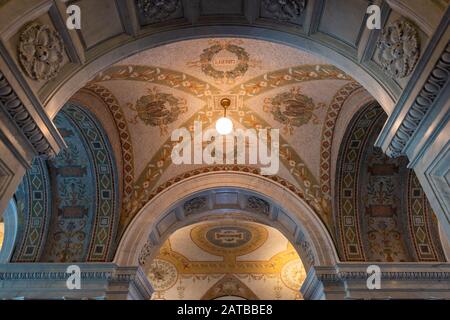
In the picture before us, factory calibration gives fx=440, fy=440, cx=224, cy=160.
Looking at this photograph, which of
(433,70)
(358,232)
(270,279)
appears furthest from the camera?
(270,279)

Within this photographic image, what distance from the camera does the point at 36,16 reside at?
10.9 feet

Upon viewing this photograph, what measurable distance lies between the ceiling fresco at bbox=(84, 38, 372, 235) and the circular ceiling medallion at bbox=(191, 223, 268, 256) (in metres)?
4.35

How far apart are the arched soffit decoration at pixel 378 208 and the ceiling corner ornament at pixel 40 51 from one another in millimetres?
5525

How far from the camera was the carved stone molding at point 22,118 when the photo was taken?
119 inches

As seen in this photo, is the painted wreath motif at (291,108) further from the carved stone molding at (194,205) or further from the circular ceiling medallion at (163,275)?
the circular ceiling medallion at (163,275)

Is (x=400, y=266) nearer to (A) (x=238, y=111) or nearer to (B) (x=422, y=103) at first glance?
(A) (x=238, y=111)

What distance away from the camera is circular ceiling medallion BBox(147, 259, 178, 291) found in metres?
14.2

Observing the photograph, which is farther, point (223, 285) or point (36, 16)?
point (223, 285)

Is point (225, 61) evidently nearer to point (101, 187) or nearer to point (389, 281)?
point (101, 187)

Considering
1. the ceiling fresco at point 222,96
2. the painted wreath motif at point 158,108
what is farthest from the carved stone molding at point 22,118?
the painted wreath motif at point 158,108

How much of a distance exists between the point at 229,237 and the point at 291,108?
6.14 meters

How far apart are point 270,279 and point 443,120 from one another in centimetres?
1205
